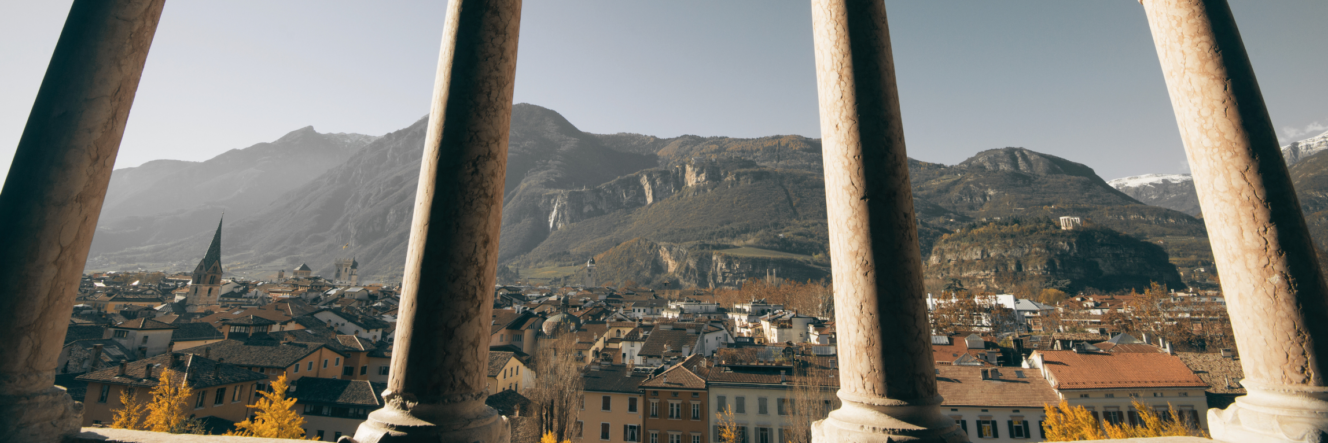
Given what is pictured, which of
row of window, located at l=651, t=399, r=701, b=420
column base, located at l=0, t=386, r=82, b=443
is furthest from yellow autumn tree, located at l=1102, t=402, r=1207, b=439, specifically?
column base, located at l=0, t=386, r=82, b=443

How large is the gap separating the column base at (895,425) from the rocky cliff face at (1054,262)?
462 feet

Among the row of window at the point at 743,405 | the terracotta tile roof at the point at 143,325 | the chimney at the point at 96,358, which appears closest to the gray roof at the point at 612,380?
the row of window at the point at 743,405

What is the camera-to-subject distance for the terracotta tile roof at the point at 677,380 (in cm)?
3316

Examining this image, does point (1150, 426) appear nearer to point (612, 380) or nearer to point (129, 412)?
point (612, 380)

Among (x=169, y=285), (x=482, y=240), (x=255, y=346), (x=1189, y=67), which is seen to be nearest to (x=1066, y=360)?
(x=1189, y=67)

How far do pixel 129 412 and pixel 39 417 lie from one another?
102ft

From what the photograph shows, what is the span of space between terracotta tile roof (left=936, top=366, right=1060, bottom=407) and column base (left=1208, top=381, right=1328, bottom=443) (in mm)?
27968

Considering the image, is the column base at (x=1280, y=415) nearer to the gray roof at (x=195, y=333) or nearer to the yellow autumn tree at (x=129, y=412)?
the yellow autumn tree at (x=129, y=412)

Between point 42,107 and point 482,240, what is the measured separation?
8.56 feet

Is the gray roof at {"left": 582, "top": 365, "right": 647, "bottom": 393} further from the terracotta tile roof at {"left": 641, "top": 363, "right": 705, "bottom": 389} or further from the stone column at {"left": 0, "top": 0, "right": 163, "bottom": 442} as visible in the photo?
the stone column at {"left": 0, "top": 0, "right": 163, "bottom": 442}

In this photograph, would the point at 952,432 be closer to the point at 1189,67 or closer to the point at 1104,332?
the point at 1189,67

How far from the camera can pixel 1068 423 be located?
27375 mm

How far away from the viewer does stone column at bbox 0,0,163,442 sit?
2.99 meters

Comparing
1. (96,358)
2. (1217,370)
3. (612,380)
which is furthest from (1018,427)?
(96,358)
